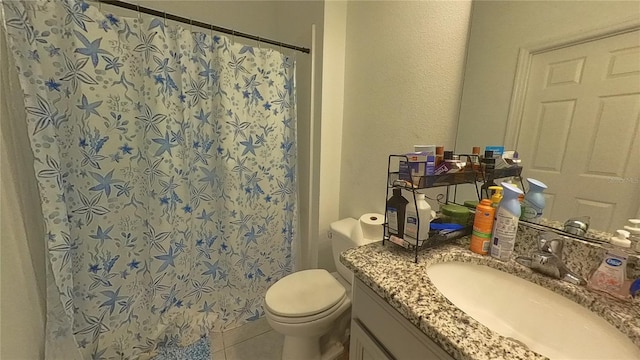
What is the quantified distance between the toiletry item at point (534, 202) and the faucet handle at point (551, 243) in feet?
0.21

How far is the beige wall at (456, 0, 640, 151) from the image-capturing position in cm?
66

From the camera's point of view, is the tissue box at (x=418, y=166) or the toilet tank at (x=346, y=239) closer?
the tissue box at (x=418, y=166)

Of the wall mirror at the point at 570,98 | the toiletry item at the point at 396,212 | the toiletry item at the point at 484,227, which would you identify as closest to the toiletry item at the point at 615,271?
the wall mirror at the point at 570,98

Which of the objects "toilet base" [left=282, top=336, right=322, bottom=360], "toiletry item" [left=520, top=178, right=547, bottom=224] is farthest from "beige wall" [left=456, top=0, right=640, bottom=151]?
"toilet base" [left=282, top=336, right=322, bottom=360]

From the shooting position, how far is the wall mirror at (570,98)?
614 millimetres

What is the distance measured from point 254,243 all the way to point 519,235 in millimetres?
1360

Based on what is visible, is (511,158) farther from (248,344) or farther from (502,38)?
(248,344)

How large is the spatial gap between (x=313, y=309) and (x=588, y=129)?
3.68 ft

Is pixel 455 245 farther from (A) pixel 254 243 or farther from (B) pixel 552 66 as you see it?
(A) pixel 254 243

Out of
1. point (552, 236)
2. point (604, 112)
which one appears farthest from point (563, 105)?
point (552, 236)

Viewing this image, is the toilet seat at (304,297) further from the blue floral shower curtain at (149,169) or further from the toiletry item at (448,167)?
the toiletry item at (448,167)

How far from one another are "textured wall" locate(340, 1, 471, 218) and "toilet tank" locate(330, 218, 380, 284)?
0.14m

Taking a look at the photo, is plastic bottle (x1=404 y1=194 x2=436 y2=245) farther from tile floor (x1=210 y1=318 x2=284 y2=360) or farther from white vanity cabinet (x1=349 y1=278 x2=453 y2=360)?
tile floor (x1=210 y1=318 x2=284 y2=360)

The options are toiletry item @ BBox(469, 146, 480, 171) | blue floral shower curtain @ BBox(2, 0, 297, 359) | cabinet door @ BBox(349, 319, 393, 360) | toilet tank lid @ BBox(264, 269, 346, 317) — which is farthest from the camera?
toilet tank lid @ BBox(264, 269, 346, 317)
